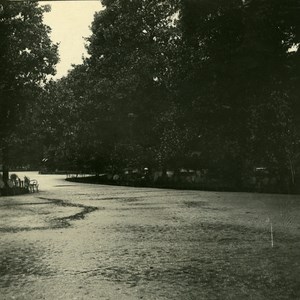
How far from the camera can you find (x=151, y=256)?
8.27 metres

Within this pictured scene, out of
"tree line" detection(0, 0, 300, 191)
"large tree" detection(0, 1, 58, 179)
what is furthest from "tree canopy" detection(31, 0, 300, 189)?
"large tree" detection(0, 1, 58, 179)

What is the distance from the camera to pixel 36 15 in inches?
1336

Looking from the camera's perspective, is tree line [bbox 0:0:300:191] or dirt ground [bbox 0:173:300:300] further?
tree line [bbox 0:0:300:191]

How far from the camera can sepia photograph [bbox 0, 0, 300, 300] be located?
23.5ft

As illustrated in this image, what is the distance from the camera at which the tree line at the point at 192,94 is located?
23.6 metres

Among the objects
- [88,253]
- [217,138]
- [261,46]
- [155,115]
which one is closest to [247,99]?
[217,138]

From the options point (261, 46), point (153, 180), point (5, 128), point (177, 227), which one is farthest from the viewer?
point (153, 180)

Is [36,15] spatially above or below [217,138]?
above

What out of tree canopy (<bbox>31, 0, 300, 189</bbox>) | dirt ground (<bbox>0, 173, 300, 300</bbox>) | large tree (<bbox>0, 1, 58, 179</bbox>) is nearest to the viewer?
dirt ground (<bbox>0, 173, 300, 300</bbox>)

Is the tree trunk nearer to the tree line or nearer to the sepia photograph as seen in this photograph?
the sepia photograph

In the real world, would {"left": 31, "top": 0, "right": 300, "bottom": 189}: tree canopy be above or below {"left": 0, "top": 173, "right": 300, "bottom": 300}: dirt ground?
above

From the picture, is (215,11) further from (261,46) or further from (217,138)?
(217,138)

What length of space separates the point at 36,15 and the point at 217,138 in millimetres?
15090

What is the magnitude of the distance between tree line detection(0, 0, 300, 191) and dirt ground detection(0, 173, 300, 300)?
35.3ft
